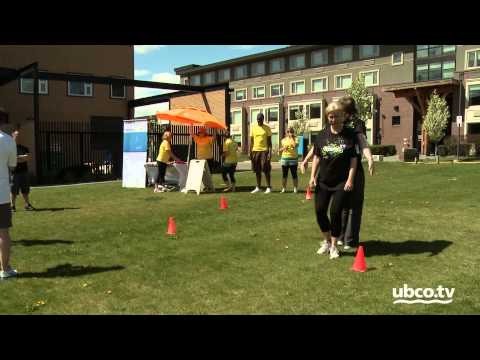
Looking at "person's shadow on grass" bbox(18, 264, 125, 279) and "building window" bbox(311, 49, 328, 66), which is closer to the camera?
"person's shadow on grass" bbox(18, 264, 125, 279)

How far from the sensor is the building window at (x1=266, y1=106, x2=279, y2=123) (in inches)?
2406

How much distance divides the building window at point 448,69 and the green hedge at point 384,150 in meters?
8.77

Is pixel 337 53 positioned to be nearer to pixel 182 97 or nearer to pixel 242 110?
pixel 242 110

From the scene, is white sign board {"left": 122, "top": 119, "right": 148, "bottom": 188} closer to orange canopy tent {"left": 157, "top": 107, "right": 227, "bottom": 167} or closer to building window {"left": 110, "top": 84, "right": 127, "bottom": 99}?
orange canopy tent {"left": 157, "top": 107, "right": 227, "bottom": 167}

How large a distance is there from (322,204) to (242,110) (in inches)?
2362

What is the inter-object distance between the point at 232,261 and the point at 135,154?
11.5 m

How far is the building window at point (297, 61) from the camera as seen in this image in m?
57.3

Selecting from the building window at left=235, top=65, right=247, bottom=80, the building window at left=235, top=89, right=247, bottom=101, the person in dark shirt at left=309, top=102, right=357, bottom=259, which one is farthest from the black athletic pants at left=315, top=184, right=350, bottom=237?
the building window at left=235, top=65, right=247, bottom=80

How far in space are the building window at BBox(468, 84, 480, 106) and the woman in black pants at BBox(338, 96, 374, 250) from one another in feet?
140

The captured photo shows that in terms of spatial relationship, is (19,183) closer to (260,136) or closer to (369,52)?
(260,136)
